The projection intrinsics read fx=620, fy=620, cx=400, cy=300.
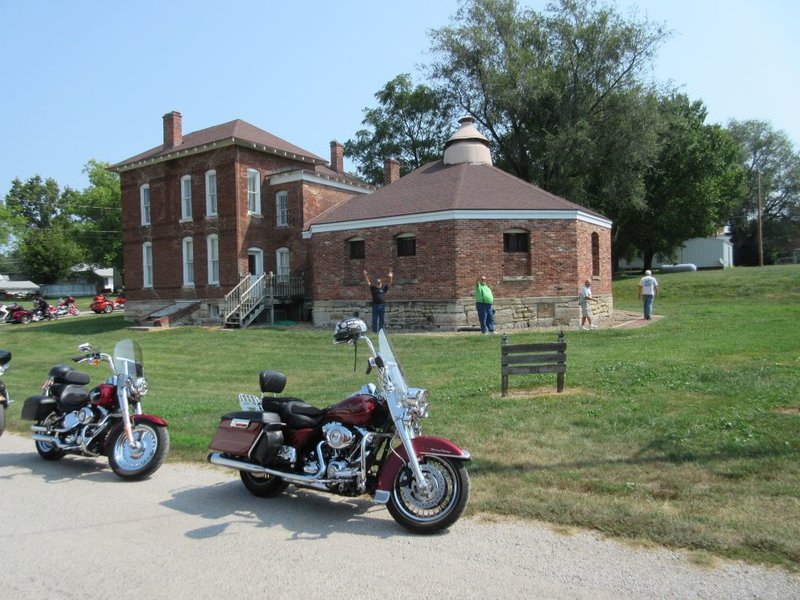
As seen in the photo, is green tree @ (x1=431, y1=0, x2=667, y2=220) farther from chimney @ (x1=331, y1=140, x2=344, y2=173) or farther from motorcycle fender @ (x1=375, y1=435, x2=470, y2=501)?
motorcycle fender @ (x1=375, y1=435, x2=470, y2=501)

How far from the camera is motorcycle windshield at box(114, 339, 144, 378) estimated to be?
670 centimetres

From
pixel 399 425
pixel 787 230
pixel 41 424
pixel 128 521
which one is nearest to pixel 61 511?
pixel 128 521

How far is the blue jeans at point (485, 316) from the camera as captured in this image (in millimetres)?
19047

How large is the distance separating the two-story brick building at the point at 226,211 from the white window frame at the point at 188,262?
49 mm

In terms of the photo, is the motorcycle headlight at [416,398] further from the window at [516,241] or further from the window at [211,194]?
the window at [211,194]

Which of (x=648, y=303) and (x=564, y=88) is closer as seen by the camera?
(x=648, y=303)

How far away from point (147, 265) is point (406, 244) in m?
16.6

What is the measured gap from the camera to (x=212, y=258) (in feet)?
96.0

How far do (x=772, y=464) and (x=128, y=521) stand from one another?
5.69 metres

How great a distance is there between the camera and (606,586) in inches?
147

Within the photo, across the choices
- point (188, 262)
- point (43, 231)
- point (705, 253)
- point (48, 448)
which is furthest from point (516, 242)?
point (43, 231)

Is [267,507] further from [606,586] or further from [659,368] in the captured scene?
[659,368]

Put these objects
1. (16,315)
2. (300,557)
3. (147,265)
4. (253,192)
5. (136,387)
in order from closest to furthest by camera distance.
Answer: (300,557)
(136,387)
(253,192)
(147,265)
(16,315)

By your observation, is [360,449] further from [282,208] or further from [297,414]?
[282,208]
